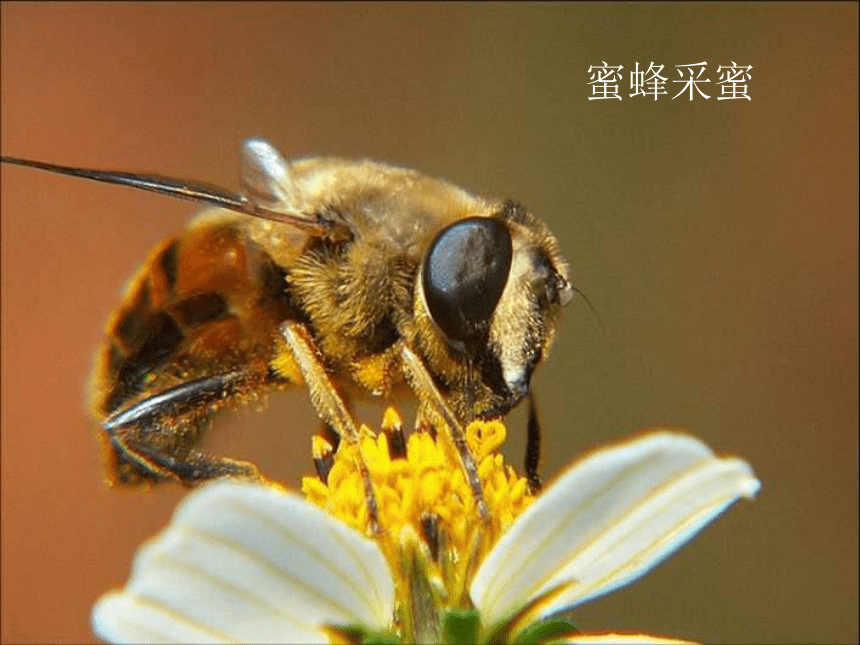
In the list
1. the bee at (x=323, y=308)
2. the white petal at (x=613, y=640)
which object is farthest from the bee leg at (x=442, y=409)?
the white petal at (x=613, y=640)

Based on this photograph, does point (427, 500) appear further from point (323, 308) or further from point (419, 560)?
point (323, 308)

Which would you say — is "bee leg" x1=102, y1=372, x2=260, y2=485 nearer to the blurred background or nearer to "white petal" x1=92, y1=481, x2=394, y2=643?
"white petal" x1=92, y1=481, x2=394, y2=643

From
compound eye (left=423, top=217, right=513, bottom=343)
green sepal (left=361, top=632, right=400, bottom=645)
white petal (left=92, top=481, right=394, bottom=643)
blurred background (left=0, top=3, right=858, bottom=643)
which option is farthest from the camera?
blurred background (left=0, top=3, right=858, bottom=643)

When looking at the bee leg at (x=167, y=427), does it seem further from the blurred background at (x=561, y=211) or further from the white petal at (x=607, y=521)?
the blurred background at (x=561, y=211)

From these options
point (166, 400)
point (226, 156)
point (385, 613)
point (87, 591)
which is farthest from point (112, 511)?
point (385, 613)

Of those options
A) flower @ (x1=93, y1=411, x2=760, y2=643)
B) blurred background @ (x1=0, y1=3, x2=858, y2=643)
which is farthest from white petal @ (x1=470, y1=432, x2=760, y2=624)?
blurred background @ (x1=0, y1=3, x2=858, y2=643)

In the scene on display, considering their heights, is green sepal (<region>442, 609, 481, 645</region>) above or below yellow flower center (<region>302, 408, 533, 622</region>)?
below
